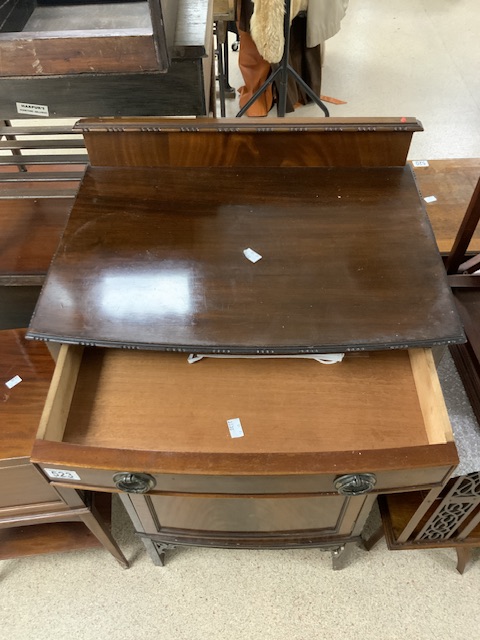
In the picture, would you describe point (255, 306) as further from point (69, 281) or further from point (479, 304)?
point (479, 304)

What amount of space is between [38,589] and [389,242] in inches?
42.9

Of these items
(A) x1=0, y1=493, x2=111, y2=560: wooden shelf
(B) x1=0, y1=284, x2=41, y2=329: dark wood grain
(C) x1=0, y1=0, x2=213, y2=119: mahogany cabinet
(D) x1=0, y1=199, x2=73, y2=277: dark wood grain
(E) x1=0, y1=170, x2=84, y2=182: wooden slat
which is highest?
(C) x1=0, y1=0, x2=213, y2=119: mahogany cabinet

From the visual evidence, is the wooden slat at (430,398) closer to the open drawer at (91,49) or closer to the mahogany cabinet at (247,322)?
the mahogany cabinet at (247,322)

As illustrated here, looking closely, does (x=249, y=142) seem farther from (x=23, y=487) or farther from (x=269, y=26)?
(x=269, y=26)

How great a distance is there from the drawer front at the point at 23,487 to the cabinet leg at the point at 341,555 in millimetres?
598

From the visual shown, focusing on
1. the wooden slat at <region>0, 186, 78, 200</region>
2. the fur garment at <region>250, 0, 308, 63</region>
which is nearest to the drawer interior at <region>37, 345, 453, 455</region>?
the wooden slat at <region>0, 186, 78, 200</region>

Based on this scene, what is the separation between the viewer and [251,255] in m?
0.78

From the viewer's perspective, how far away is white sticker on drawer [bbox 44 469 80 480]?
0.66 metres

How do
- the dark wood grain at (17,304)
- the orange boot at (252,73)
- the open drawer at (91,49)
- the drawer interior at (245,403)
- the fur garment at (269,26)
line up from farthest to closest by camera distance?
the orange boot at (252,73), the fur garment at (269,26), the dark wood grain at (17,304), the drawer interior at (245,403), the open drawer at (91,49)

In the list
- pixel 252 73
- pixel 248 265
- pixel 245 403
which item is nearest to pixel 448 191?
pixel 248 265

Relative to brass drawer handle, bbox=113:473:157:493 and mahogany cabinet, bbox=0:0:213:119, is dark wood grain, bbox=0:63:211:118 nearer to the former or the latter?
mahogany cabinet, bbox=0:0:213:119

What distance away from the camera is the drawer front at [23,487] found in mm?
849

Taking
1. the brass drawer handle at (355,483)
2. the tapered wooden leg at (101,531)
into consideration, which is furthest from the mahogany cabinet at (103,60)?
the tapered wooden leg at (101,531)

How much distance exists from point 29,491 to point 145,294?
467 millimetres
